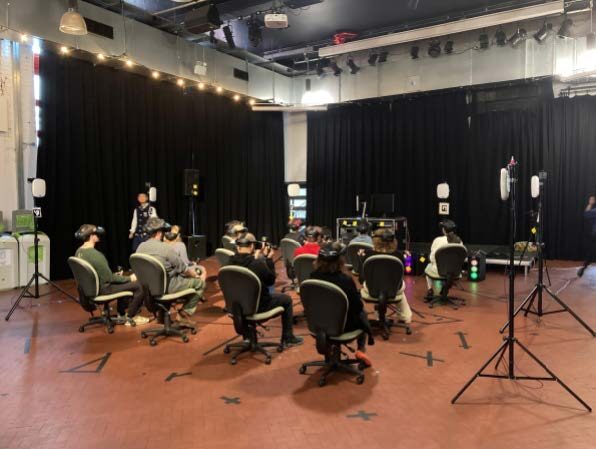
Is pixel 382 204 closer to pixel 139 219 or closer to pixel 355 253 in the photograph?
pixel 355 253

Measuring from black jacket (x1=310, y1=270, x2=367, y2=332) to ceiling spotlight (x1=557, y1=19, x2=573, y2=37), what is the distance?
26.9 ft

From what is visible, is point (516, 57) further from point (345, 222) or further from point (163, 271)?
point (163, 271)

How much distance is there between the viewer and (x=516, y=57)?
10.8 m

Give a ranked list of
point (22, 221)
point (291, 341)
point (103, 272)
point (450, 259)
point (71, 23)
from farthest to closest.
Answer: point (22, 221)
point (71, 23)
point (450, 259)
point (103, 272)
point (291, 341)

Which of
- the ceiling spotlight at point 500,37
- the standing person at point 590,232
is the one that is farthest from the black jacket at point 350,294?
the ceiling spotlight at point 500,37

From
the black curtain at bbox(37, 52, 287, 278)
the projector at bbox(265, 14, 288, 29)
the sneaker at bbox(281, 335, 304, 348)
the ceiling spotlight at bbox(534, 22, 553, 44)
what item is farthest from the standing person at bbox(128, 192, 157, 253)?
the ceiling spotlight at bbox(534, 22, 553, 44)

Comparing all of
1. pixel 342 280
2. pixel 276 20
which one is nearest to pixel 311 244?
pixel 342 280

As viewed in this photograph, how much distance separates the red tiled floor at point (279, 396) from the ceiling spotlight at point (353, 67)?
8.82m

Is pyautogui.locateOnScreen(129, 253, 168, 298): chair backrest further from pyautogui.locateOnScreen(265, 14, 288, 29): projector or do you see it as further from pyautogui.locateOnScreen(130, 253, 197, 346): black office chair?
pyautogui.locateOnScreen(265, 14, 288, 29): projector

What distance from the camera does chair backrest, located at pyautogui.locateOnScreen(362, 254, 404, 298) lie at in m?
5.01

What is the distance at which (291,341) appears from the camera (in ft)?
16.6

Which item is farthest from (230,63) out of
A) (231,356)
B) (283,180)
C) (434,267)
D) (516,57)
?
(231,356)

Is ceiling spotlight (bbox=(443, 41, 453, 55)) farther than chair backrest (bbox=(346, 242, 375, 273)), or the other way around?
ceiling spotlight (bbox=(443, 41, 453, 55))

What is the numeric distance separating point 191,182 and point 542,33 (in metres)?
8.21
